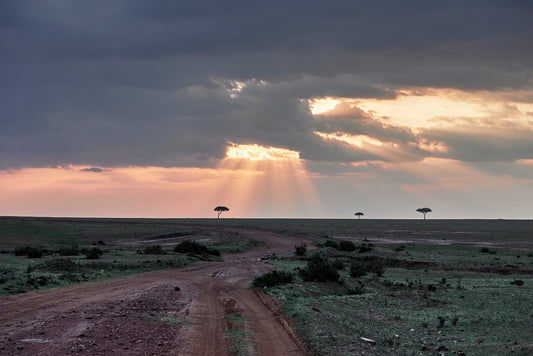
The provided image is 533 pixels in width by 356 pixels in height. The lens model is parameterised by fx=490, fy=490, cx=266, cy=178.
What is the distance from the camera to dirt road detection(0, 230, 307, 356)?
13.2 m

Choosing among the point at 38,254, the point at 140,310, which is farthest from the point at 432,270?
the point at 38,254

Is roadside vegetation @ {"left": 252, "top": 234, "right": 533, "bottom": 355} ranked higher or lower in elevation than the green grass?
lower

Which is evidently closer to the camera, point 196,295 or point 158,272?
point 196,295

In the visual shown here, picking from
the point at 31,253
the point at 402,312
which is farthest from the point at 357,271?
the point at 31,253

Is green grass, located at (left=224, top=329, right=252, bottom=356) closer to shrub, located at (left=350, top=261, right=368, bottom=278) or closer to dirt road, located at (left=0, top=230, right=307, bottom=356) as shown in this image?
dirt road, located at (left=0, top=230, right=307, bottom=356)

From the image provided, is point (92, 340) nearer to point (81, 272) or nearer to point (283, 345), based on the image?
point (283, 345)

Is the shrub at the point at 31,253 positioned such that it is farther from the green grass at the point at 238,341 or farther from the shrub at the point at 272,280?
the green grass at the point at 238,341

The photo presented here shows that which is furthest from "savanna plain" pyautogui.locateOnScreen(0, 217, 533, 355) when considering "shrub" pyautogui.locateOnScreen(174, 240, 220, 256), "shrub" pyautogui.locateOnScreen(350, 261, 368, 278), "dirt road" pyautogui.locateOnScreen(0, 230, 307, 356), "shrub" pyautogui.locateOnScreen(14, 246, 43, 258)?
"shrub" pyautogui.locateOnScreen(174, 240, 220, 256)

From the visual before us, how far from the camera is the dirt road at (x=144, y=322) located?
43.3 feet

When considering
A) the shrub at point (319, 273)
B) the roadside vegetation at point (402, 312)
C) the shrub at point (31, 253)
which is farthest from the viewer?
the shrub at point (31, 253)

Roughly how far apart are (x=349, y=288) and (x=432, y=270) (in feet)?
53.0

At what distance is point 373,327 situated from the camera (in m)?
17.7

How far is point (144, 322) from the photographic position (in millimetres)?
16438

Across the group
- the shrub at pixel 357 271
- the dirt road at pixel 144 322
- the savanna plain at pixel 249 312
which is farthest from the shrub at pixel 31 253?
the shrub at pixel 357 271
